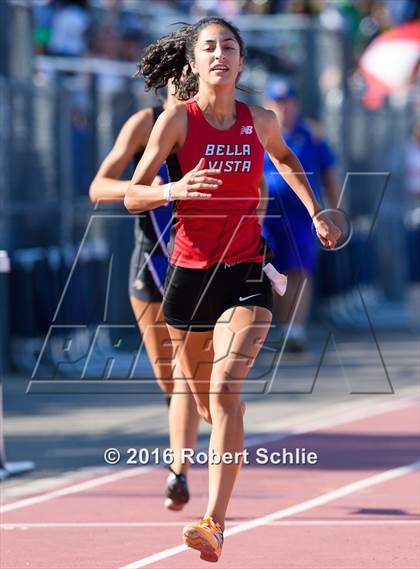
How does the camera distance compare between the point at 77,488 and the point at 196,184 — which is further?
the point at 77,488

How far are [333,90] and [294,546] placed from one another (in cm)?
1232

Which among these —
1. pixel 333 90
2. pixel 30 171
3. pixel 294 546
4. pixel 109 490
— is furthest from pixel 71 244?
pixel 294 546

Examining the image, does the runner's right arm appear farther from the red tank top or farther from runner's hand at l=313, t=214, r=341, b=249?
runner's hand at l=313, t=214, r=341, b=249

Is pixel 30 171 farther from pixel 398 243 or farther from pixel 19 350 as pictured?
pixel 398 243

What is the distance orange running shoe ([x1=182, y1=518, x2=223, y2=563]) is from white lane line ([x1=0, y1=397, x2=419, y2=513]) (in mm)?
2201

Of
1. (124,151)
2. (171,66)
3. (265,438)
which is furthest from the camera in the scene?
(265,438)

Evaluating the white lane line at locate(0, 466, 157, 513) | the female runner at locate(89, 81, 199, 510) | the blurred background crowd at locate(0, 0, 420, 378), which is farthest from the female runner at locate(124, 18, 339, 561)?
the blurred background crowd at locate(0, 0, 420, 378)

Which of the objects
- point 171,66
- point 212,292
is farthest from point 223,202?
point 171,66

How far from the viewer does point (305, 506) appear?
859 centimetres

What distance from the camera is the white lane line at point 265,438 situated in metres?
8.91

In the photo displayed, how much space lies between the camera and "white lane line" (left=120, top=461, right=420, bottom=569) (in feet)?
24.1

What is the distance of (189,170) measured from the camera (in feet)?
23.3

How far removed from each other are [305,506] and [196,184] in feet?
8.68

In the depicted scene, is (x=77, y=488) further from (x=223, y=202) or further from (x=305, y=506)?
(x=223, y=202)
